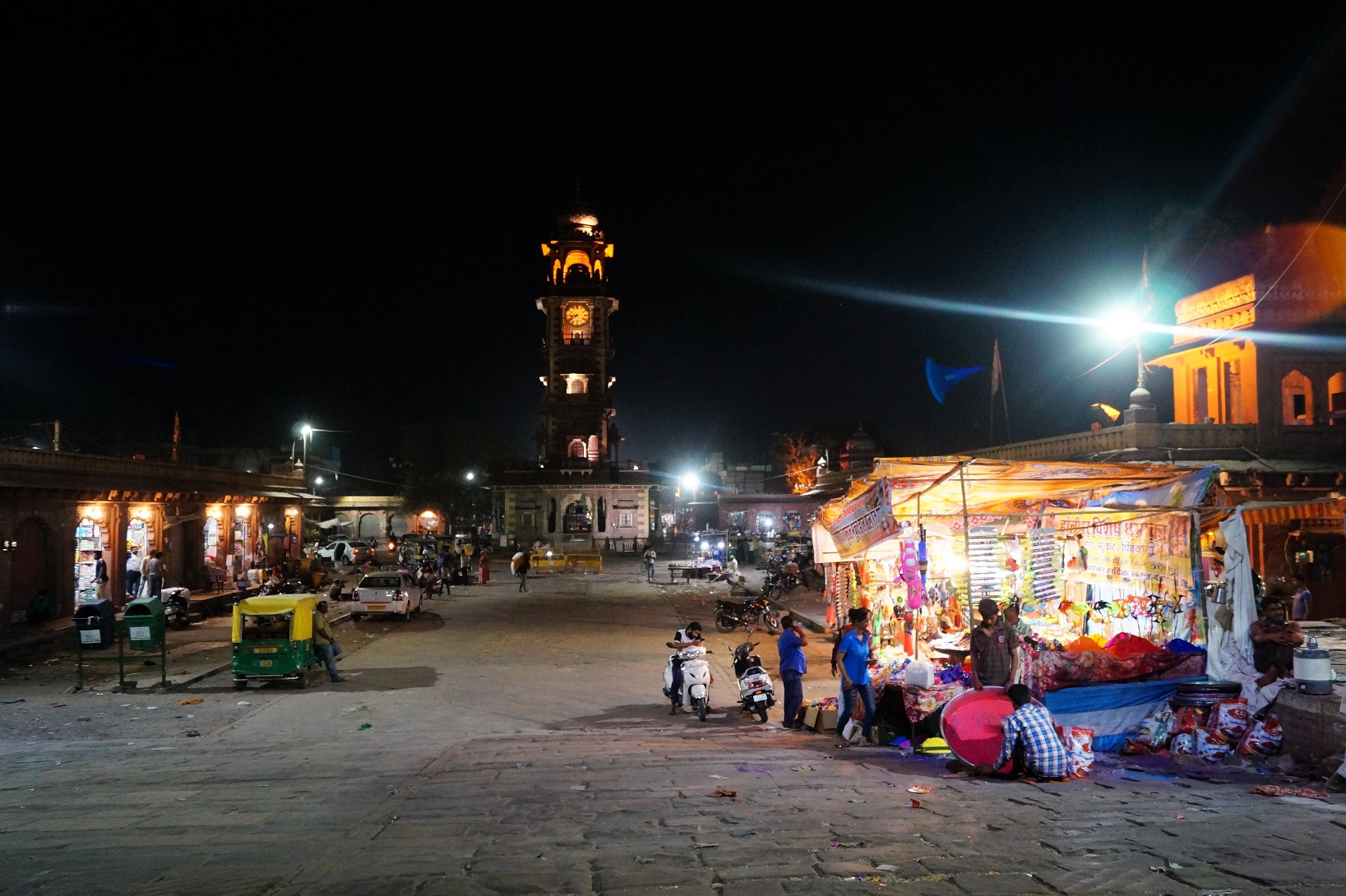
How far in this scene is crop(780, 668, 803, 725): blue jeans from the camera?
11289 millimetres

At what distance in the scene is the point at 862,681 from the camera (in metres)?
10.0

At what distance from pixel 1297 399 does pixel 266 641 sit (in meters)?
24.3

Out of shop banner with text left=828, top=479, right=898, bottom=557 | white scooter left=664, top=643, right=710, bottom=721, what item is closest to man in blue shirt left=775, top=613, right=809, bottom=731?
white scooter left=664, top=643, right=710, bottom=721

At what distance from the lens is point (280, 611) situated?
14602 mm

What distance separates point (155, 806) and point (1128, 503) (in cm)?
1127

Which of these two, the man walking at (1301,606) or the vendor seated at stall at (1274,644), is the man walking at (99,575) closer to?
the vendor seated at stall at (1274,644)

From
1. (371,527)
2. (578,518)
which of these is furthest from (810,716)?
(371,527)

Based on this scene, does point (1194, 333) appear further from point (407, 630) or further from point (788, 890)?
point (788, 890)

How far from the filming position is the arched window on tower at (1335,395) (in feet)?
72.2

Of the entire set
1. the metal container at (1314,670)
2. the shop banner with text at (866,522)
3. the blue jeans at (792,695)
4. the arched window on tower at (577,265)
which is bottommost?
the blue jeans at (792,695)

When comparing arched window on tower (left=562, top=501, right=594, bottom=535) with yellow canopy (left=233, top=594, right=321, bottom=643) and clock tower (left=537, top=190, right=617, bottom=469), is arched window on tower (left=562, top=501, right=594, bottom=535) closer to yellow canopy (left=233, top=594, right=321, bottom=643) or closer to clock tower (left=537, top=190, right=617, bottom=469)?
clock tower (left=537, top=190, right=617, bottom=469)

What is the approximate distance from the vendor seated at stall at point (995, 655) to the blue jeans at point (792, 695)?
2.49m

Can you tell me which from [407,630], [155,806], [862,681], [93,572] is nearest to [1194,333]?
[862,681]

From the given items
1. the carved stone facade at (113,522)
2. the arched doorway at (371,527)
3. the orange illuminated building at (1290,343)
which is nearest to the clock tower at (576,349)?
the arched doorway at (371,527)
